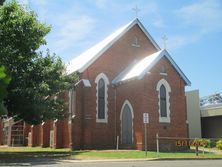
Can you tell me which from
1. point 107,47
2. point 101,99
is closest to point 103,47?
point 107,47

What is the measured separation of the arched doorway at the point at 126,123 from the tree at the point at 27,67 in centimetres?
623

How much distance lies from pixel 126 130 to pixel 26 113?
9.42 meters

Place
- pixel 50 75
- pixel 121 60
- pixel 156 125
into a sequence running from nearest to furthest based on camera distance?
pixel 50 75 < pixel 156 125 < pixel 121 60

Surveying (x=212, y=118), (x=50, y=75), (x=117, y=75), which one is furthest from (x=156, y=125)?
(x=212, y=118)

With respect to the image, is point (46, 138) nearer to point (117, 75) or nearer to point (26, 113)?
point (117, 75)

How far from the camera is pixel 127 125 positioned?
3188cm

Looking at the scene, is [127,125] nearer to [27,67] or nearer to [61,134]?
[61,134]

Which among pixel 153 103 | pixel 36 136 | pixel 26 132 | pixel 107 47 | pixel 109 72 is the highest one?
pixel 107 47

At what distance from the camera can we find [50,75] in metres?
27.0

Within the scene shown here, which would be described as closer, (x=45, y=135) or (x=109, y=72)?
(x=109, y=72)

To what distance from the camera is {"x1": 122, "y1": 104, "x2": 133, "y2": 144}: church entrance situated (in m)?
31.5

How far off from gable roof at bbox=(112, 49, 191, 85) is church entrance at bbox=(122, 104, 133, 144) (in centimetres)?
246

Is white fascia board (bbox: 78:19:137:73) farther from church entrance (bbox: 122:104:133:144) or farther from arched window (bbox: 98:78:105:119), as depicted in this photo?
church entrance (bbox: 122:104:133:144)

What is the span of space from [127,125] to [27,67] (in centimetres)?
1010
